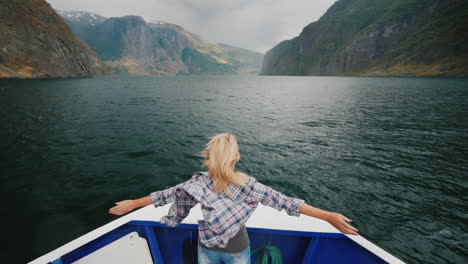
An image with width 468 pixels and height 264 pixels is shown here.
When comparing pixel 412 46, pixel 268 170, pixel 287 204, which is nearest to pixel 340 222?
pixel 287 204

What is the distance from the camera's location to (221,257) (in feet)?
7.22

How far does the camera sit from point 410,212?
7.05 metres

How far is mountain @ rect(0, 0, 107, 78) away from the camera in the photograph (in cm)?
7362

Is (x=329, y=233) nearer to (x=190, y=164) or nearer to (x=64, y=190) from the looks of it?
(x=190, y=164)

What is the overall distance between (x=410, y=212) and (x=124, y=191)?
11.4m

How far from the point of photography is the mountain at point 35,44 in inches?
2899

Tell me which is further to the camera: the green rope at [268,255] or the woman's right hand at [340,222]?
the green rope at [268,255]

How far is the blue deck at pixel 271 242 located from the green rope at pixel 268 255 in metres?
0.07

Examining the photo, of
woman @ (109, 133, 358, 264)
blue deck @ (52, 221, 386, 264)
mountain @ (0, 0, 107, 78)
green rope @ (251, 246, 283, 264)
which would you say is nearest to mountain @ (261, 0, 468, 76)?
blue deck @ (52, 221, 386, 264)

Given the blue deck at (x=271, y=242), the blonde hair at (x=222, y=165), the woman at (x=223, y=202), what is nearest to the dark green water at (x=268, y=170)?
the blue deck at (x=271, y=242)

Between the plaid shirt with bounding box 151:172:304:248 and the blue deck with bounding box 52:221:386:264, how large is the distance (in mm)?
1103

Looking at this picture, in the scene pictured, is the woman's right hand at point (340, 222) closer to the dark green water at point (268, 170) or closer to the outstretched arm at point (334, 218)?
the outstretched arm at point (334, 218)

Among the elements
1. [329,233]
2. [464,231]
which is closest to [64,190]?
[329,233]

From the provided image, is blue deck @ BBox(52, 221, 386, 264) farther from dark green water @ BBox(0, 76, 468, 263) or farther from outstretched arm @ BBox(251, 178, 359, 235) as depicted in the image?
dark green water @ BBox(0, 76, 468, 263)
